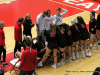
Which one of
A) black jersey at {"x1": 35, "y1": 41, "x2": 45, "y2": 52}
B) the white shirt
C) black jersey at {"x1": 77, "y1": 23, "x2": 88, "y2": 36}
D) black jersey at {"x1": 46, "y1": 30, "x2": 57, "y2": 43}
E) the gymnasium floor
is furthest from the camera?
the white shirt

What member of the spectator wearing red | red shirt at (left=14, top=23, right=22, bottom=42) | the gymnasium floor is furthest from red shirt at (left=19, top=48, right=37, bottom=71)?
red shirt at (left=14, top=23, right=22, bottom=42)

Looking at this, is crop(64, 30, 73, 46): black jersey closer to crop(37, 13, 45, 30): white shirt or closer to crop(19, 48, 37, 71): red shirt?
crop(37, 13, 45, 30): white shirt

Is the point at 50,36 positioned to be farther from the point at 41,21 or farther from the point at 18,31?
the point at 41,21

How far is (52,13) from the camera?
1396 cm

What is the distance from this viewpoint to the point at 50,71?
6.77 meters

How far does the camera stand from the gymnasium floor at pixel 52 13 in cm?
695

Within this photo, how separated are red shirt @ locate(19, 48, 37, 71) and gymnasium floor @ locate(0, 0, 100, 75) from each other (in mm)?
1677

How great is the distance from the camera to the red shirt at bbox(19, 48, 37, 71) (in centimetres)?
484

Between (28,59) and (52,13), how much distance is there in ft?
31.1

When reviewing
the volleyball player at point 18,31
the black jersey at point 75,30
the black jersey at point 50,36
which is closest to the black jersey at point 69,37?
the black jersey at point 75,30

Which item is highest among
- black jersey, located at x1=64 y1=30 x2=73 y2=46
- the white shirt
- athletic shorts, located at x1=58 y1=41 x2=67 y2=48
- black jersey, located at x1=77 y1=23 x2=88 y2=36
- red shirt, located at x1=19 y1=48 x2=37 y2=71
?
the white shirt

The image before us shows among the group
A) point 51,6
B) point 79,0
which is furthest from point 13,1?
point 79,0

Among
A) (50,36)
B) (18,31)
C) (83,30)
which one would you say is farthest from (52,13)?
(50,36)

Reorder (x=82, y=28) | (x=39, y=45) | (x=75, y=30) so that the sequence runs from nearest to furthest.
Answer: (x=39, y=45)
(x=75, y=30)
(x=82, y=28)
